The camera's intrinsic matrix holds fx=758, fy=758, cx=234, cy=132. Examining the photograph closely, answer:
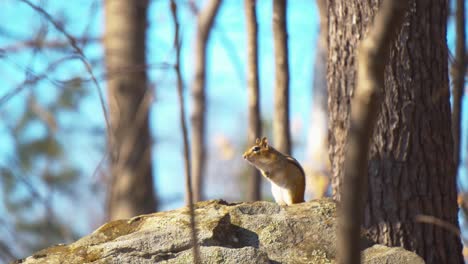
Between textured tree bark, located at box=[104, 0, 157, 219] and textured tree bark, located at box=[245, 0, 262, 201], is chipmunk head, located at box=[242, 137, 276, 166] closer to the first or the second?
textured tree bark, located at box=[245, 0, 262, 201]

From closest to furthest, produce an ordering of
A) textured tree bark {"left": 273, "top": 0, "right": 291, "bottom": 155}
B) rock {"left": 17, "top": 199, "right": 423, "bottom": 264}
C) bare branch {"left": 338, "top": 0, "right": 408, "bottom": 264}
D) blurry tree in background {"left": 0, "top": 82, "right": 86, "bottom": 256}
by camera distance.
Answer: bare branch {"left": 338, "top": 0, "right": 408, "bottom": 264}
rock {"left": 17, "top": 199, "right": 423, "bottom": 264}
textured tree bark {"left": 273, "top": 0, "right": 291, "bottom": 155}
blurry tree in background {"left": 0, "top": 82, "right": 86, "bottom": 256}

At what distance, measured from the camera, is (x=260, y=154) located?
4879 millimetres

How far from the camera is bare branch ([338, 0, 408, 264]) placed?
155 centimetres

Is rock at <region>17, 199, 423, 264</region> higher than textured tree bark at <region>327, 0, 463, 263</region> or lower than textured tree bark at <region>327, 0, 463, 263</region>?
lower

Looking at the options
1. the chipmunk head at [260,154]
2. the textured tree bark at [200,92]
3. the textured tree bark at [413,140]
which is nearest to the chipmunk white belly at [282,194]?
the chipmunk head at [260,154]

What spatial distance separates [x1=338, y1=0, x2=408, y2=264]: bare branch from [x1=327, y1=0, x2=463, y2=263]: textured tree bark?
7.79 ft

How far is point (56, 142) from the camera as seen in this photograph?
15.3 metres

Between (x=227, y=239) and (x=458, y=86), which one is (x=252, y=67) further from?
(x=227, y=239)

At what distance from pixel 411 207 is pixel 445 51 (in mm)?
882

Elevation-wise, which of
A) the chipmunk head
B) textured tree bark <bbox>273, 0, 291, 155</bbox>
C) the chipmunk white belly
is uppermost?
textured tree bark <bbox>273, 0, 291, 155</bbox>

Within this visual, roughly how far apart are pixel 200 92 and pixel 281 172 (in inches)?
214

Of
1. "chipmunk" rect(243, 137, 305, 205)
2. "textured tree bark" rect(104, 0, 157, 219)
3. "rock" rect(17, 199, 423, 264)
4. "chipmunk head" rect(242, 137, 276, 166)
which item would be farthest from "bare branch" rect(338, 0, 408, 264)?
"textured tree bark" rect(104, 0, 157, 219)

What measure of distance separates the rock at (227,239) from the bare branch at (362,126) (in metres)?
1.79

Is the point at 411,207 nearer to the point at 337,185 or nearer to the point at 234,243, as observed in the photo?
the point at 337,185
